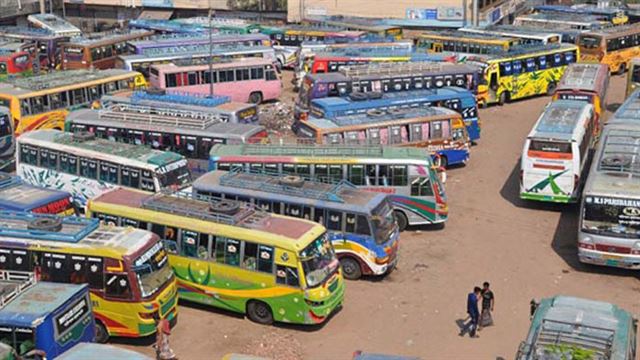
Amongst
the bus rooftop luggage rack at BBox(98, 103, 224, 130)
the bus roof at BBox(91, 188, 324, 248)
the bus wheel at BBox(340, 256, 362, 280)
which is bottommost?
the bus wheel at BBox(340, 256, 362, 280)

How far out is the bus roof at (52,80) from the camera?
3231 cm

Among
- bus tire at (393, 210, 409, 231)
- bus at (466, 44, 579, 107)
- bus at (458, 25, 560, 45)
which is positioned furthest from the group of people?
bus at (458, 25, 560, 45)

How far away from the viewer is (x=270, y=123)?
1425 inches

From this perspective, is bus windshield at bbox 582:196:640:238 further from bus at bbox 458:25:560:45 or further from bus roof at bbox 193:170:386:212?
bus at bbox 458:25:560:45

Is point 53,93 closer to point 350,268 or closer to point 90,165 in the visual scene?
point 90,165

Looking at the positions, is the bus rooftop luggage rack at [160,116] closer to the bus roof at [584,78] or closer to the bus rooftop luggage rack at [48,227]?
the bus rooftop luggage rack at [48,227]

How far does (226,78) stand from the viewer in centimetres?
3806

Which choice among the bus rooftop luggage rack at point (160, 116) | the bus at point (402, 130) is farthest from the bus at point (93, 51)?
Answer: the bus at point (402, 130)

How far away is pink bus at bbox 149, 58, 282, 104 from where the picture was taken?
123 feet

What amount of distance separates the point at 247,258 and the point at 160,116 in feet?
38.2

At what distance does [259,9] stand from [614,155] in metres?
43.1

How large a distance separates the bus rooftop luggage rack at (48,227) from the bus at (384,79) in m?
17.0

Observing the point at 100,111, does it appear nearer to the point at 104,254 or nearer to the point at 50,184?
the point at 50,184

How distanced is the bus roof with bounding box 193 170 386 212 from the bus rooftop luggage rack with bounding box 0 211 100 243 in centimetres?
422
